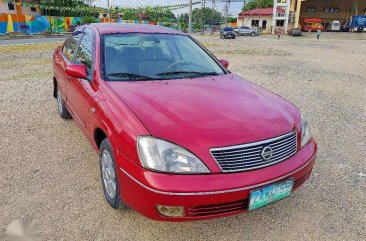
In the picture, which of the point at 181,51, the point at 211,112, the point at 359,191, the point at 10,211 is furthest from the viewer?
the point at 181,51

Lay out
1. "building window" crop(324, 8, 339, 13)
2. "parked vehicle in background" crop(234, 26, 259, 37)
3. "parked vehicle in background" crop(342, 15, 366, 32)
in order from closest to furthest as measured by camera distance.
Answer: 1. "parked vehicle in background" crop(234, 26, 259, 37)
2. "parked vehicle in background" crop(342, 15, 366, 32)
3. "building window" crop(324, 8, 339, 13)

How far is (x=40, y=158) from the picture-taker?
3738 mm

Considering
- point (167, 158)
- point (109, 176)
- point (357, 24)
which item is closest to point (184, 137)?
point (167, 158)

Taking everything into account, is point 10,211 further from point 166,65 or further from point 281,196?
point 281,196

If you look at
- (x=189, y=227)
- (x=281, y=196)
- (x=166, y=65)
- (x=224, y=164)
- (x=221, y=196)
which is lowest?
(x=189, y=227)

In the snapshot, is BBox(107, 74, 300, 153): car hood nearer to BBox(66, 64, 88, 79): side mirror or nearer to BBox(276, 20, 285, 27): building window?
BBox(66, 64, 88, 79): side mirror

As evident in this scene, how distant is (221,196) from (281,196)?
59cm

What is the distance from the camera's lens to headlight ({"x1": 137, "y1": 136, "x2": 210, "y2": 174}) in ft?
6.97

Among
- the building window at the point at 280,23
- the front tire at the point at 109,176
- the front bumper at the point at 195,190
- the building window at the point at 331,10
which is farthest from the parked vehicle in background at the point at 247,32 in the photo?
the front bumper at the point at 195,190

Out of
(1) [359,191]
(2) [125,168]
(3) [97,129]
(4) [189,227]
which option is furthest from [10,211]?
(1) [359,191]

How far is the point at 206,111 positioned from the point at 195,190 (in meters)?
0.71

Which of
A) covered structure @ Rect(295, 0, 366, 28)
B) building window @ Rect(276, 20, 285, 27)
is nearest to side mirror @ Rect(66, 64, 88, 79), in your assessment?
building window @ Rect(276, 20, 285, 27)

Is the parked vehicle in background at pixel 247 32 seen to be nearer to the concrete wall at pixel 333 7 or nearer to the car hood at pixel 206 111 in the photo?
the concrete wall at pixel 333 7

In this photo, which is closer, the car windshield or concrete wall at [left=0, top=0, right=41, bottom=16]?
the car windshield
